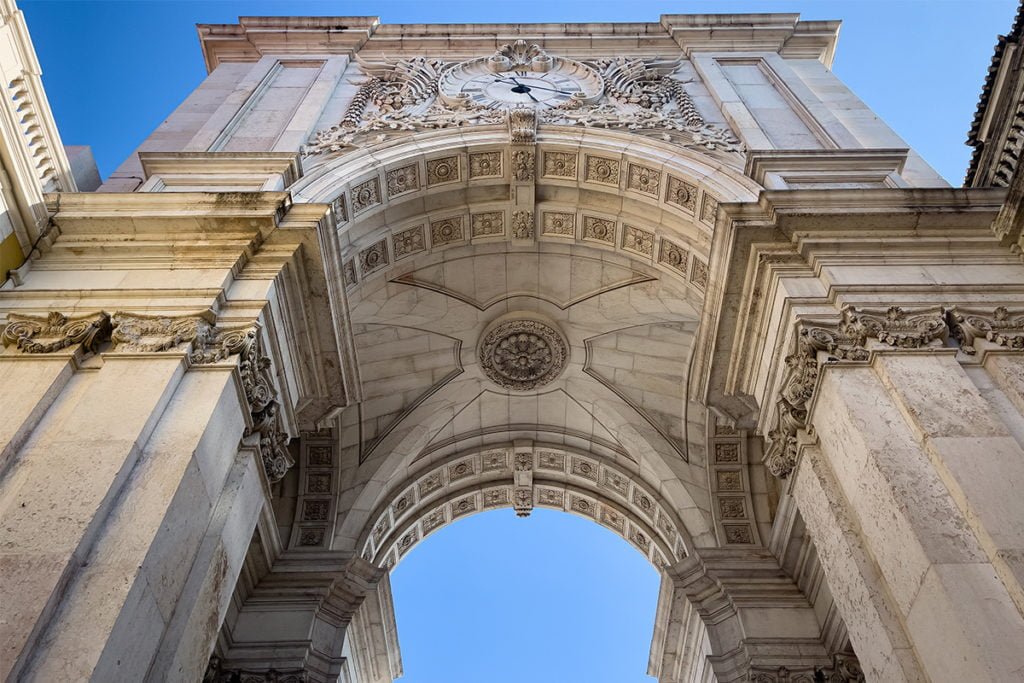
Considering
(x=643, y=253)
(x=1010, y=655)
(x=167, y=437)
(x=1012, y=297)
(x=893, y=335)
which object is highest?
(x=643, y=253)

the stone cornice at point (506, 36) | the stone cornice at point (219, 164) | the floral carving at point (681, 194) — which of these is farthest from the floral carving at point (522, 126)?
the stone cornice at point (506, 36)

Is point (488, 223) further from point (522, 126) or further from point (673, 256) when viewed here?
point (673, 256)

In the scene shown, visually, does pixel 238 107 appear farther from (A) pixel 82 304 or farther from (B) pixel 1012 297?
(B) pixel 1012 297

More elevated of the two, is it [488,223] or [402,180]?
[488,223]

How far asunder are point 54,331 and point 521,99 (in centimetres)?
846

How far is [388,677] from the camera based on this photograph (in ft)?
43.2

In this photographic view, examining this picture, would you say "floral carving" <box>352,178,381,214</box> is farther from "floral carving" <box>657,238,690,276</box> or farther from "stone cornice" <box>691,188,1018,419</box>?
"stone cornice" <box>691,188,1018,419</box>

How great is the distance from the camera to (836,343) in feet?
23.0

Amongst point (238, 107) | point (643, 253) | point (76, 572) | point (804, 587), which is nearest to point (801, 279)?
point (643, 253)

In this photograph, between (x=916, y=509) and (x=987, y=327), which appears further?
(x=987, y=327)

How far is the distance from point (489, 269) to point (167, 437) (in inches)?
300

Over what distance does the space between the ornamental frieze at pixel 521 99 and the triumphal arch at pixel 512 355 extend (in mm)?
84

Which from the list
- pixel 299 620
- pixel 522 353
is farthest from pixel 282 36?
pixel 299 620

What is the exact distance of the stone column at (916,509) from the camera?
195 inches
